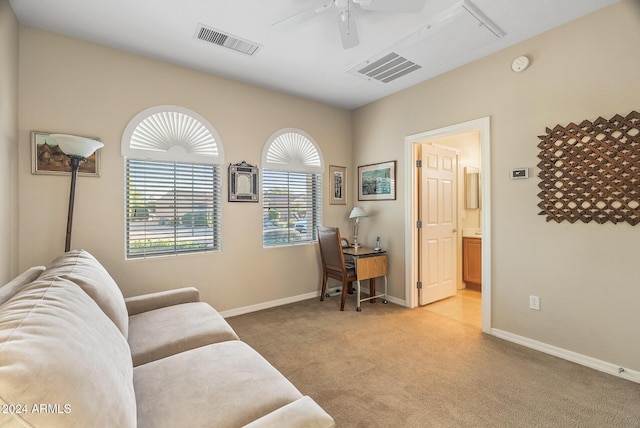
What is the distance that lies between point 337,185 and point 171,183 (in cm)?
229

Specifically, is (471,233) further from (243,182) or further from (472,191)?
(243,182)

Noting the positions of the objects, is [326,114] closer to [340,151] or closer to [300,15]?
[340,151]

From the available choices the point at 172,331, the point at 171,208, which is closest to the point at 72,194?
the point at 171,208

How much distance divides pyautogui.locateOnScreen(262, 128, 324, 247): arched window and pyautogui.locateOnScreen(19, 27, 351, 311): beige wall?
0.14m

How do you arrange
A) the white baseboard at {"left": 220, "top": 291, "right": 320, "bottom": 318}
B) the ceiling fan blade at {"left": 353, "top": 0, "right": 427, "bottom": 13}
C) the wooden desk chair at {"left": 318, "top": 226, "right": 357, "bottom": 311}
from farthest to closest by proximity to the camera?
1. the wooden desk chair at {"left": 318, "top": 226, "right": 357, "bottom": 311}
2. the white baseboard at {"left": 220, "top": 291, "right": 320, "bottom": 318}
3. the ceiling fan blade at {"left": 353, "top": 0, "right": 427, "bottom": 13}

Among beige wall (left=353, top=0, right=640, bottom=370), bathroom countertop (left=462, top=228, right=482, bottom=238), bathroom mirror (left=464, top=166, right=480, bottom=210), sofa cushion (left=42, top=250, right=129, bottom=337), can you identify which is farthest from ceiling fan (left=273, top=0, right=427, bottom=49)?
bathroom countertop (left=462, top=228, right=482, bottom=238)

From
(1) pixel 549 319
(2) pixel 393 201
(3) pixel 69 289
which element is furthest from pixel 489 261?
(3) pixel 69 289

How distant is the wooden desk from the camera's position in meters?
3.65

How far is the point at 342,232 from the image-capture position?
450 cm

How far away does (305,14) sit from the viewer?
6.73 ft

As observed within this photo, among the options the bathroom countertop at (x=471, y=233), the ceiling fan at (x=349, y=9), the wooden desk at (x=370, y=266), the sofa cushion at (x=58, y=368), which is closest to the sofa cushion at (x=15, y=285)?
the sofa cushion at (x=58, y=368)

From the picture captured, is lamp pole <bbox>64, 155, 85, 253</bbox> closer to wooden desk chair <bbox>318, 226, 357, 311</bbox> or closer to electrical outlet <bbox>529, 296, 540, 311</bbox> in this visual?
wooden desk chair <bbox>318, 226, 357, 311</bbox>

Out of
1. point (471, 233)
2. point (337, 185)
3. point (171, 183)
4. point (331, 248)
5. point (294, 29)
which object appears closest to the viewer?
point (294, 29)

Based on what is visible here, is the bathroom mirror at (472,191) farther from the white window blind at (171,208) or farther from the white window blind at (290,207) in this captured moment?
the white window blind at (171,208)
